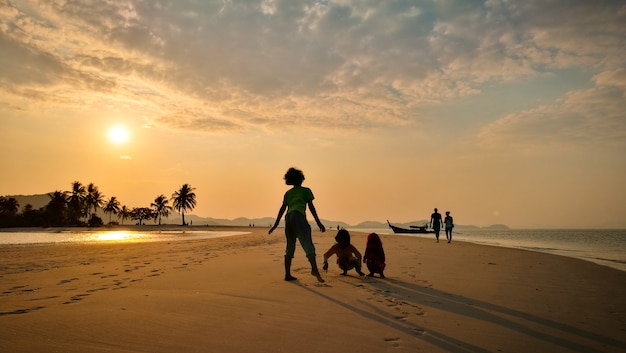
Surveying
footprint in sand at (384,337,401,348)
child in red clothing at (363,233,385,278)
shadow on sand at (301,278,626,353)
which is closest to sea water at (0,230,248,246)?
child in red clothing at (363,233,385,278)

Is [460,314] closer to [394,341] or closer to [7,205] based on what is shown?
[394,341]

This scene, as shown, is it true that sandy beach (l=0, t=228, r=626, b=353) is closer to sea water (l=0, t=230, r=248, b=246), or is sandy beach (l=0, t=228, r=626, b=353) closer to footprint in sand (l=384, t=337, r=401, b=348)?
footprint in sand (l=384, t=337, r=401, b=348)

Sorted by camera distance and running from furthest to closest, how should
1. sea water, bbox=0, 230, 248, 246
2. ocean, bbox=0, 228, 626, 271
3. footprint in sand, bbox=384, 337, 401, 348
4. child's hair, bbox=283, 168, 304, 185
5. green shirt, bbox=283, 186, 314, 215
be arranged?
1. sea water, bbox=0, 230, 248, 246
2. ocean, bbox=0, 228, 626, 271
3. child's hair, bbox=283, 168, 304, 185
4. green shirt, bbox=283, 186, 314, 215
5. footprint in sand, bbox=384, 337, 401, 348

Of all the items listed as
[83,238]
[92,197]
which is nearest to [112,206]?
[92,197]

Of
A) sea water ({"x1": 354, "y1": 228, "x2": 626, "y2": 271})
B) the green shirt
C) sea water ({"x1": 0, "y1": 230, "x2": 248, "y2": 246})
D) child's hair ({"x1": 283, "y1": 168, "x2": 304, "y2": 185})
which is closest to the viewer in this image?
the green shirt

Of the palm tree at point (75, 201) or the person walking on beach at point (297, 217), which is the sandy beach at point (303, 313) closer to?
the person walking on beach at point (297, 217)

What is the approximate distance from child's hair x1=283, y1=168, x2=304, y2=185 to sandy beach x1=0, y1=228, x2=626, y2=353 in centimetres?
194

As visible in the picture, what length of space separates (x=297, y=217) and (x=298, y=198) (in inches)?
15.4

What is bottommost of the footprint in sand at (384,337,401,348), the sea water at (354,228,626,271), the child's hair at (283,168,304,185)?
the sea water at (354,228,626,271)

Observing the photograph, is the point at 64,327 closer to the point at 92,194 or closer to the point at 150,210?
the point at 92,194

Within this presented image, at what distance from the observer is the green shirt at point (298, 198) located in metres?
7.05

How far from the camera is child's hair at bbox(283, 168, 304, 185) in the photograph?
24.0ft

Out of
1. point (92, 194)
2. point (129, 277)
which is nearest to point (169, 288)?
point (129, 277)

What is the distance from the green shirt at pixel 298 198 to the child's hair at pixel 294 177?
0.16 metres
